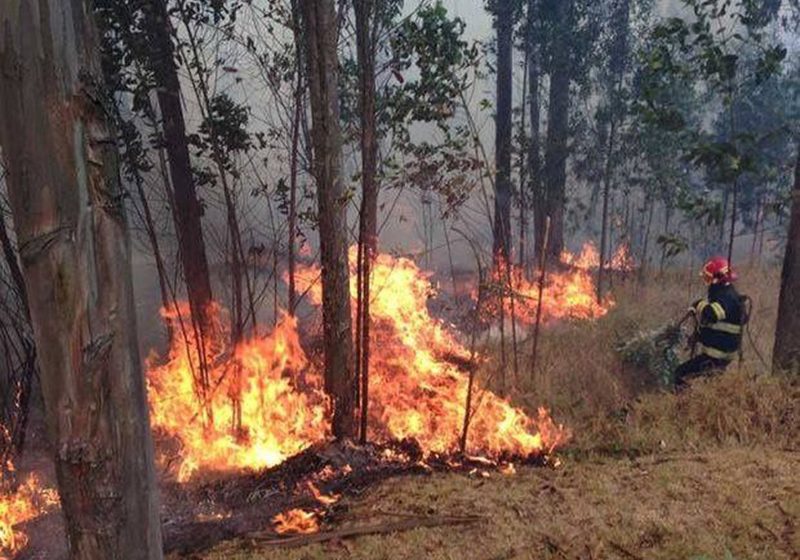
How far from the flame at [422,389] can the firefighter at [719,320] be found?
6.71ft

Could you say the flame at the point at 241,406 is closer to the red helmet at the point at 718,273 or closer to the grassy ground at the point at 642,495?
the grassy ground at the point at 642,495

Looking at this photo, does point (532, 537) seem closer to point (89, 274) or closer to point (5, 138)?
point (89, 274)

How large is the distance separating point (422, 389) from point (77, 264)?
7.08 m

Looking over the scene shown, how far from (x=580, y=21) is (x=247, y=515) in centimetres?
1663

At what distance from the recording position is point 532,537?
160 inches

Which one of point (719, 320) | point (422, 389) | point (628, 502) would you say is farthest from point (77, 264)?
point (719, 320)

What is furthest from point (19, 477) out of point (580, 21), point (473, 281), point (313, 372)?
point (580, 21)

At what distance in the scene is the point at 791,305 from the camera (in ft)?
22.9

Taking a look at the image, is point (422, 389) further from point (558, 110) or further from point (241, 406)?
point (558, 110)

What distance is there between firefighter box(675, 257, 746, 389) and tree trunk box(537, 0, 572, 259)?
8642 millimetres

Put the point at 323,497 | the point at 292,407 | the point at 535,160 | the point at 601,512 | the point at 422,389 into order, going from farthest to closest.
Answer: the point at 535,160
the point at 422,389
the point at 292,407
the point at 323,497
the point at 601,512

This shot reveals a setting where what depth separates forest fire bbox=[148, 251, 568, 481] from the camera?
7.04m

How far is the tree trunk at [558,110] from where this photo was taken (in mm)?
16297

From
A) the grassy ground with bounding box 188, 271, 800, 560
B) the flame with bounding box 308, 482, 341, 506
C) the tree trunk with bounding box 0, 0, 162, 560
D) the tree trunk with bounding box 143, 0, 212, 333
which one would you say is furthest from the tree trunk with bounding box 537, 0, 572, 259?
the tree trunk with bounding box 0, 0, 162, 560
